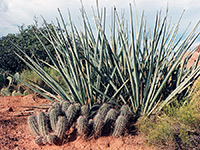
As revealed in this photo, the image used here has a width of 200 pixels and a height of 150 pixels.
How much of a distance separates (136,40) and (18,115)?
278cm

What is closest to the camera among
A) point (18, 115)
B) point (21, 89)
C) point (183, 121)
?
point (183, 121)

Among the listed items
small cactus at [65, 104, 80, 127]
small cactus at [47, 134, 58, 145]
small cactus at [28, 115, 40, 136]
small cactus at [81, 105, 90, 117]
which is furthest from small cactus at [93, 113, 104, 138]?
small cactus at [28, 115, 40, 136]

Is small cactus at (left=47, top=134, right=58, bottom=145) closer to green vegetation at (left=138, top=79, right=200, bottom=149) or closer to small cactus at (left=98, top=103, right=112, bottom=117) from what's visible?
small cactus at (left=98, top=103, right=112, bottom=117)

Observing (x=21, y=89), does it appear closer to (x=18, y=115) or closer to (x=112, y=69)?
(x=18, y=115)

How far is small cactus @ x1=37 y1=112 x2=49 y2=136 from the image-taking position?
3.21 m

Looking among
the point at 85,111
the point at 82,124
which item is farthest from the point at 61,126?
the point at 85,111

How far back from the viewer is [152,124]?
2.97m

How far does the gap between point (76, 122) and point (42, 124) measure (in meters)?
0.48

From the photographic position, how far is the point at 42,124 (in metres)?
3.22

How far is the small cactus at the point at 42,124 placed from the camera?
3.21 meters

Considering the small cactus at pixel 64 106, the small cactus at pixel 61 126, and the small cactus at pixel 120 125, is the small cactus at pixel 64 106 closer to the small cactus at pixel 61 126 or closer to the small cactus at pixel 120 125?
the small cactus at pixel 61 126

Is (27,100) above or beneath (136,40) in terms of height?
beneath

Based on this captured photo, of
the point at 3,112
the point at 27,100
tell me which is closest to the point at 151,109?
the point at 3,112

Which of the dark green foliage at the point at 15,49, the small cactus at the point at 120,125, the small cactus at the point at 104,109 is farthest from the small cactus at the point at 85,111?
the dark green foliage at the point at 15,49
